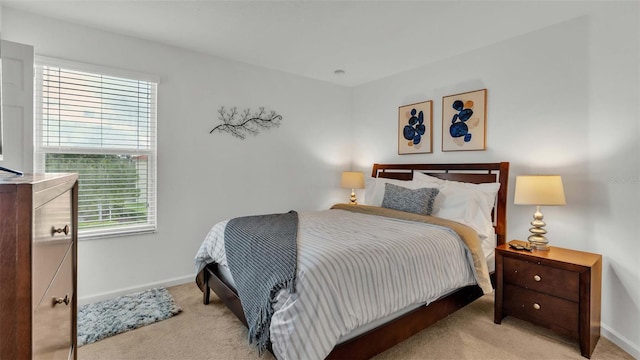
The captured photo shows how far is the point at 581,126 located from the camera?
246 cm

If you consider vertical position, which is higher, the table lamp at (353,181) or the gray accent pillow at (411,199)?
the table lamp at (353,181)

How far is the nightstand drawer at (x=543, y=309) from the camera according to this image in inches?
81.9

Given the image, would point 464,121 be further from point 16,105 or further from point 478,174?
point 16,105

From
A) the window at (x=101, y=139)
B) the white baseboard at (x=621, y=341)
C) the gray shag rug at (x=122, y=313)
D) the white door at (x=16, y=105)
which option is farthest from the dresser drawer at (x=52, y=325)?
the white baseboard at (x=621, y=341)

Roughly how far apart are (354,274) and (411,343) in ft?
2.87

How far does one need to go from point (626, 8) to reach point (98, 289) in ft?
15.7

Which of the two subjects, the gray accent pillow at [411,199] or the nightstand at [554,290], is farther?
the gray accent pillow at [411,199]

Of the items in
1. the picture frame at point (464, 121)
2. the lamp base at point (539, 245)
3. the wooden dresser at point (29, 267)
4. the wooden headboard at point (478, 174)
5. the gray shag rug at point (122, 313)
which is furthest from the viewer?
the picture frame at point (464, 121)

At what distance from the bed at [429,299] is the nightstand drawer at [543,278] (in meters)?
0.20

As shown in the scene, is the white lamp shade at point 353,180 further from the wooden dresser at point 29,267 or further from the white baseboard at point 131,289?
the wooden dresser at point 29,267

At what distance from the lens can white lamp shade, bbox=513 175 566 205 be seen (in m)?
2.27

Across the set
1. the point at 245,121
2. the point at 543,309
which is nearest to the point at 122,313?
the point at 245,121

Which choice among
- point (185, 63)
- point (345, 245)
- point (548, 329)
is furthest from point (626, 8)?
point (185, 63)

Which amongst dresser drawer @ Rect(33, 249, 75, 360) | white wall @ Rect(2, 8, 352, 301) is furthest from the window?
dresser drawer @ Rect(33, 249, 75, 360)
